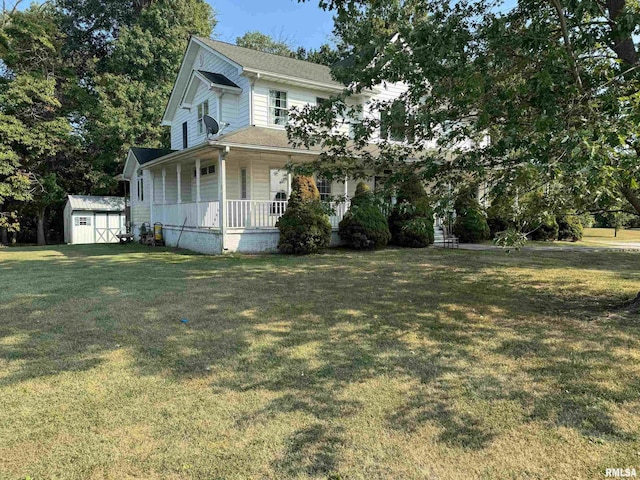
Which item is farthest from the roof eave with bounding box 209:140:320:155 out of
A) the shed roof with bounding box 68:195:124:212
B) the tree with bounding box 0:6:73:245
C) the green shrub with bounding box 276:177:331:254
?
the shed roof with bounding box 68:195:124:212

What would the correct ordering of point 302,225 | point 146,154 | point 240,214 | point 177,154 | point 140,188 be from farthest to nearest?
point 140,188 → point 146,154 → point 177,154 → point 240,214 → point 302,225

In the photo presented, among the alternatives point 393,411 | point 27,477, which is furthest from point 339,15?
point 27,477

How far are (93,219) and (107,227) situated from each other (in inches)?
31.9

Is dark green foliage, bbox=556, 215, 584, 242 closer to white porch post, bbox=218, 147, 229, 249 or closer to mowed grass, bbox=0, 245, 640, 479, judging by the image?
mowed grass, bbox=0, 245, 640, 479

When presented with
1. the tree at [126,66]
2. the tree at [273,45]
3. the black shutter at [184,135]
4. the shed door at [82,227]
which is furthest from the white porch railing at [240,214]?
the tree at [273,45]

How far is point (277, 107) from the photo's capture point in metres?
15.2

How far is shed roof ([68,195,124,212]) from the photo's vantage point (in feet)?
70.8

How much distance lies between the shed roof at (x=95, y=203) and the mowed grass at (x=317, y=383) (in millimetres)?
16293

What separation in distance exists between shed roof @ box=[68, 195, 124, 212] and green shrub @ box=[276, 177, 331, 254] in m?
14.2

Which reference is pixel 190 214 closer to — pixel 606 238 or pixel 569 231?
pixel 569 231

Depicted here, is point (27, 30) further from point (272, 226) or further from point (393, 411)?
point (393, 411)

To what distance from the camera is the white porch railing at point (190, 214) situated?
1307 cm

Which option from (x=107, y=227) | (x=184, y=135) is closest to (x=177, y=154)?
(x=184, y=135)

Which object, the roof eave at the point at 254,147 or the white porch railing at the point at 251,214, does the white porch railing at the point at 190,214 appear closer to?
the white porch railing at the point at 251,214
